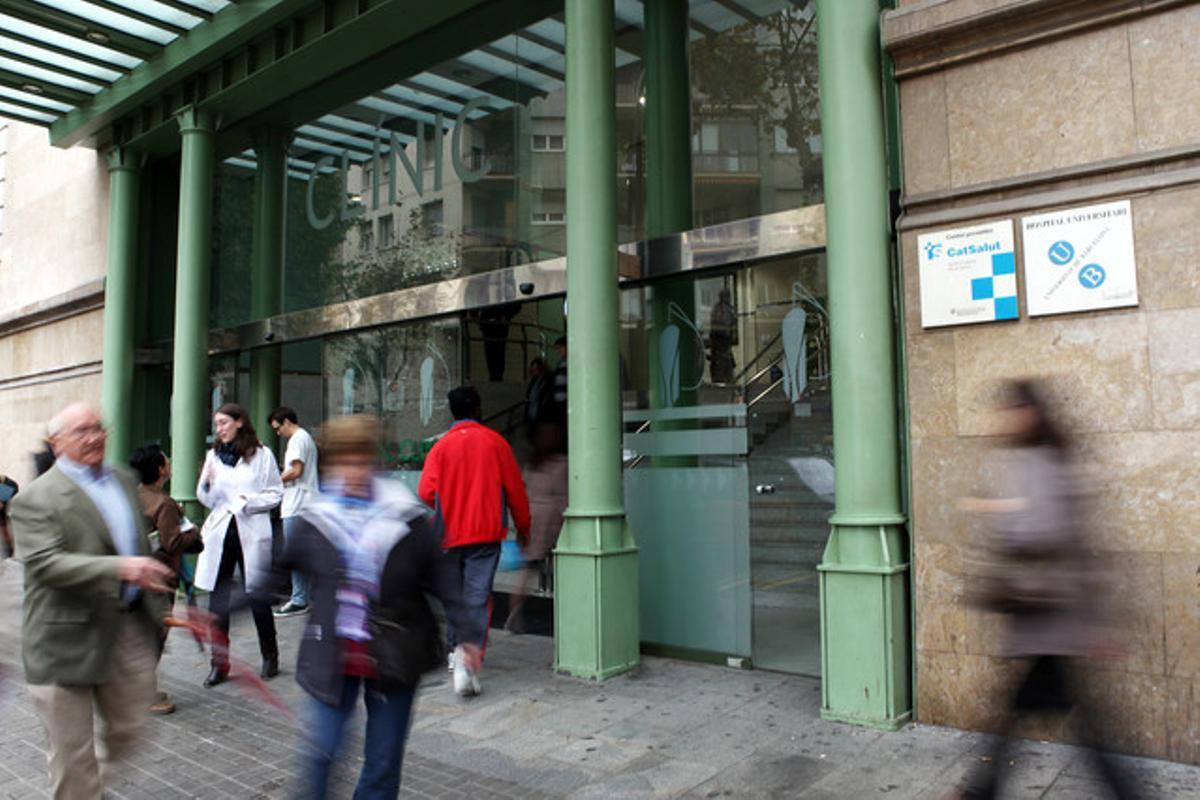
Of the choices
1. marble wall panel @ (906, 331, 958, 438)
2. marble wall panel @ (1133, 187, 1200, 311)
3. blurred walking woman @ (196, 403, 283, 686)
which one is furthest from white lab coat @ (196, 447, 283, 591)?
marble wall panel @ (1133, 187, 1200, 311)

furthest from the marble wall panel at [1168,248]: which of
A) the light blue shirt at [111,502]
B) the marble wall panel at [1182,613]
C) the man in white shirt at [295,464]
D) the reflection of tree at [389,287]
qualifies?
the reflection of tree at [389,287]

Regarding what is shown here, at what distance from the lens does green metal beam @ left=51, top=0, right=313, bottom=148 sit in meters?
9.27

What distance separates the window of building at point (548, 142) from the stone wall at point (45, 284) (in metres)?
7.95

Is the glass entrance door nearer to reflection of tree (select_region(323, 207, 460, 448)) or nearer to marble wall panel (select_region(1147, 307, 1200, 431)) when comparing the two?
marble wall panel (select_region(1147, 307, 1200, 431))

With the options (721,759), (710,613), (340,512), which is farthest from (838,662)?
(340,512)

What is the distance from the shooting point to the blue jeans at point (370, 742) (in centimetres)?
298

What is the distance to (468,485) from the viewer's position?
19.8ft

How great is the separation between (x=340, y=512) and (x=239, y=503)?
3.45 m

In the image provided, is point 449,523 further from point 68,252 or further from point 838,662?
point 68,252

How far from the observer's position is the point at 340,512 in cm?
313

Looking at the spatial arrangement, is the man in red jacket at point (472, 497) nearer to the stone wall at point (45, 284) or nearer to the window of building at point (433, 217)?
the window of building at point (433, 217)

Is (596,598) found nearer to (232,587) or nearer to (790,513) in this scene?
(790,513)

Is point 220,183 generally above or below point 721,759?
above

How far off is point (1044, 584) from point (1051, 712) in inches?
17.9
